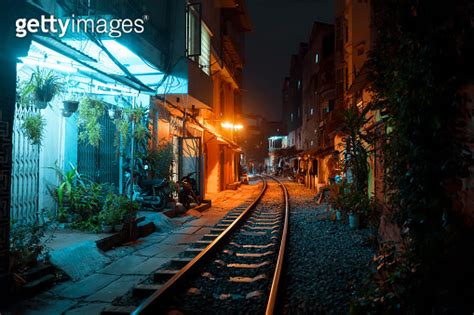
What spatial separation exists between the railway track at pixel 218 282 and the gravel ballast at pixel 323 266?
29 cm

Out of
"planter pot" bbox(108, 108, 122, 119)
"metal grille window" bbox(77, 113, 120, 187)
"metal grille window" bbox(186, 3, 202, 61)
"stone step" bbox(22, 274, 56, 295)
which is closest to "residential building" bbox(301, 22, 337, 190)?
"metal grille window" bbox(186, 3, 202, 61)

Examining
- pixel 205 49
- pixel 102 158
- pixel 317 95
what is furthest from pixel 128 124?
pixel 317 95

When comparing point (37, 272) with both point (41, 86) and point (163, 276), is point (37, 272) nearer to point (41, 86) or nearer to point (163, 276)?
point (163, 276)

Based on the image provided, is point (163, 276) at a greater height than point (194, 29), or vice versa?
point (194, 29)

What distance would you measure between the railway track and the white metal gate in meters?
3.87

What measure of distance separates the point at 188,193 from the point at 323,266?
27.8 ft

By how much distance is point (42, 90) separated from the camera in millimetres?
7160

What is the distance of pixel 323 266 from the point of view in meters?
6.54

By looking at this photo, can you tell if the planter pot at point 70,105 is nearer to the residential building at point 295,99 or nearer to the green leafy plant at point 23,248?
the green leafy plant at point 23,248

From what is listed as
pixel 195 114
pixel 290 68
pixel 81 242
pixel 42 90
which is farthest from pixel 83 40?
pixel 290 68

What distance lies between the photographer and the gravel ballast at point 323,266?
4844 millimetres

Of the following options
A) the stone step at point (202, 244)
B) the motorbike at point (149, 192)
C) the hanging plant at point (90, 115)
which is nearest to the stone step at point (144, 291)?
the stone step at point (202, 244)

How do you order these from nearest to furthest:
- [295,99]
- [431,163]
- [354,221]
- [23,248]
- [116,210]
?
[431,163]
[23,248]
[116,210]
[354,221]
[295,99]

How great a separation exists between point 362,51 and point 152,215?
12868 mm
